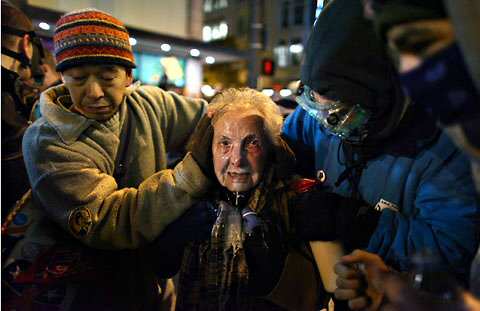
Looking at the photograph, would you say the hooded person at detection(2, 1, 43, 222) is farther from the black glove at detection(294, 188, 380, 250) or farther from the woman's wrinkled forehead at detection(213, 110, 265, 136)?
the black glove at detection(294, 188, 380, 250)

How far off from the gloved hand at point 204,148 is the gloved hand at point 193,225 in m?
0.13

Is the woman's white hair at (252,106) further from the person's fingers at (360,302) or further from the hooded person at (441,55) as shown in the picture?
the hooded person at (441,55)

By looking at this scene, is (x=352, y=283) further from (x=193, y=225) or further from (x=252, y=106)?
(x=252, y=106)

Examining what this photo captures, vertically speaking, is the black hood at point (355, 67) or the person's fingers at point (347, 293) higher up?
the black hood at point (355, 67)

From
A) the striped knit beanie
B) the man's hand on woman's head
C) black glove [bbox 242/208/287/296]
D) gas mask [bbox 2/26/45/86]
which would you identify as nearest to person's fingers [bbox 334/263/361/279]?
the man's hand on woman's head

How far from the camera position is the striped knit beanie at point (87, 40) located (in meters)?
1.62

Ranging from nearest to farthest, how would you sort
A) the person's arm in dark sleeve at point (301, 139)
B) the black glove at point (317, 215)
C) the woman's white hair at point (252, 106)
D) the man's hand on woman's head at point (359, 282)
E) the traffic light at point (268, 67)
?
the man's hand on woman's head at point (359, 282), the black glove at point (317, 215), the woman's white hair at point (252, 106), the person's arm in dark sleeve at point (301, 139), the traffic light at point (268, 67)

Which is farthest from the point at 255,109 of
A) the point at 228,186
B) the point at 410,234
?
the point at 410,234

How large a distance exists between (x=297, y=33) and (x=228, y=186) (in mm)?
26736

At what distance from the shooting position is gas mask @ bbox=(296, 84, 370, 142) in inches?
56.5

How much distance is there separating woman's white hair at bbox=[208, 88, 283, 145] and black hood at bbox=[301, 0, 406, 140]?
25 centimetres

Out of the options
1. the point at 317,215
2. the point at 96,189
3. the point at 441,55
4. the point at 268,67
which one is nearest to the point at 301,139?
the point at 317,215

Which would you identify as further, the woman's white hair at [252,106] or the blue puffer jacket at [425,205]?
the woman's white hair at [252,106]

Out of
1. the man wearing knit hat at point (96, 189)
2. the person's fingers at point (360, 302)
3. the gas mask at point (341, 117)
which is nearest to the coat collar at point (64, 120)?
the man wearing knit hat at point (96, 189)
